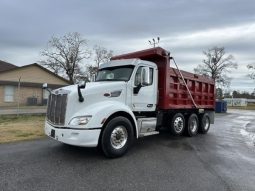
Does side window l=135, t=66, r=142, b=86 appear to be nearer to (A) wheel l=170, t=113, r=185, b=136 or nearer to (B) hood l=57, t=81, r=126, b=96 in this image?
(B) hood l=57, t=81, r=126, b=96

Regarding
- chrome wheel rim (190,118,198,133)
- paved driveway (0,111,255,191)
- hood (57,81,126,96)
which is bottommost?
paved driveway (0,111,255,191)

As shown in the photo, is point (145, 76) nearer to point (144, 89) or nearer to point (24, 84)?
point (144, 89)

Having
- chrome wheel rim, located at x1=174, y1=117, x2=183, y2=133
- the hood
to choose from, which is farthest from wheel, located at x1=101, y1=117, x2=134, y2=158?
chrome wheel rim, located at x1=174, y1=117, x2=183, y2=133

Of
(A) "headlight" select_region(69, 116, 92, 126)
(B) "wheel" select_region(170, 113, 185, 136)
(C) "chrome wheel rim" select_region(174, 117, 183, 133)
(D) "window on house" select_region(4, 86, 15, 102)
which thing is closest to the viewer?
(A) "headlight" select_region(69, 116, 92, 126)

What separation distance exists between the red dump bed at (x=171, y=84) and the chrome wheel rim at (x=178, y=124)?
1.54 ft

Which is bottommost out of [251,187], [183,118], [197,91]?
[251,187]

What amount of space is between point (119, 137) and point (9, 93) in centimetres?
2817

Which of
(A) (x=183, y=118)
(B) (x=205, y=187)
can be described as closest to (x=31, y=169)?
(B) (x=205, y=187)

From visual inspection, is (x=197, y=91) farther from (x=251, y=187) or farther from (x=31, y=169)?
(x=31, y=169)

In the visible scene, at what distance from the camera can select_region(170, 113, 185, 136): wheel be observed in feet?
33.1

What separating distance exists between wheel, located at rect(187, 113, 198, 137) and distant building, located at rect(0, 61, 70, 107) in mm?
23822

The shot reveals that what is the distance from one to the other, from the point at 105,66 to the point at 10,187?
5111 mm

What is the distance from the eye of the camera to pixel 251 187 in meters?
5.23

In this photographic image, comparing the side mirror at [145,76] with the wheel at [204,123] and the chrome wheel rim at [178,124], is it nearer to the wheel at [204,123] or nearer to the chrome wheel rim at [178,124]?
the chrome wheel rim at [178,124]
